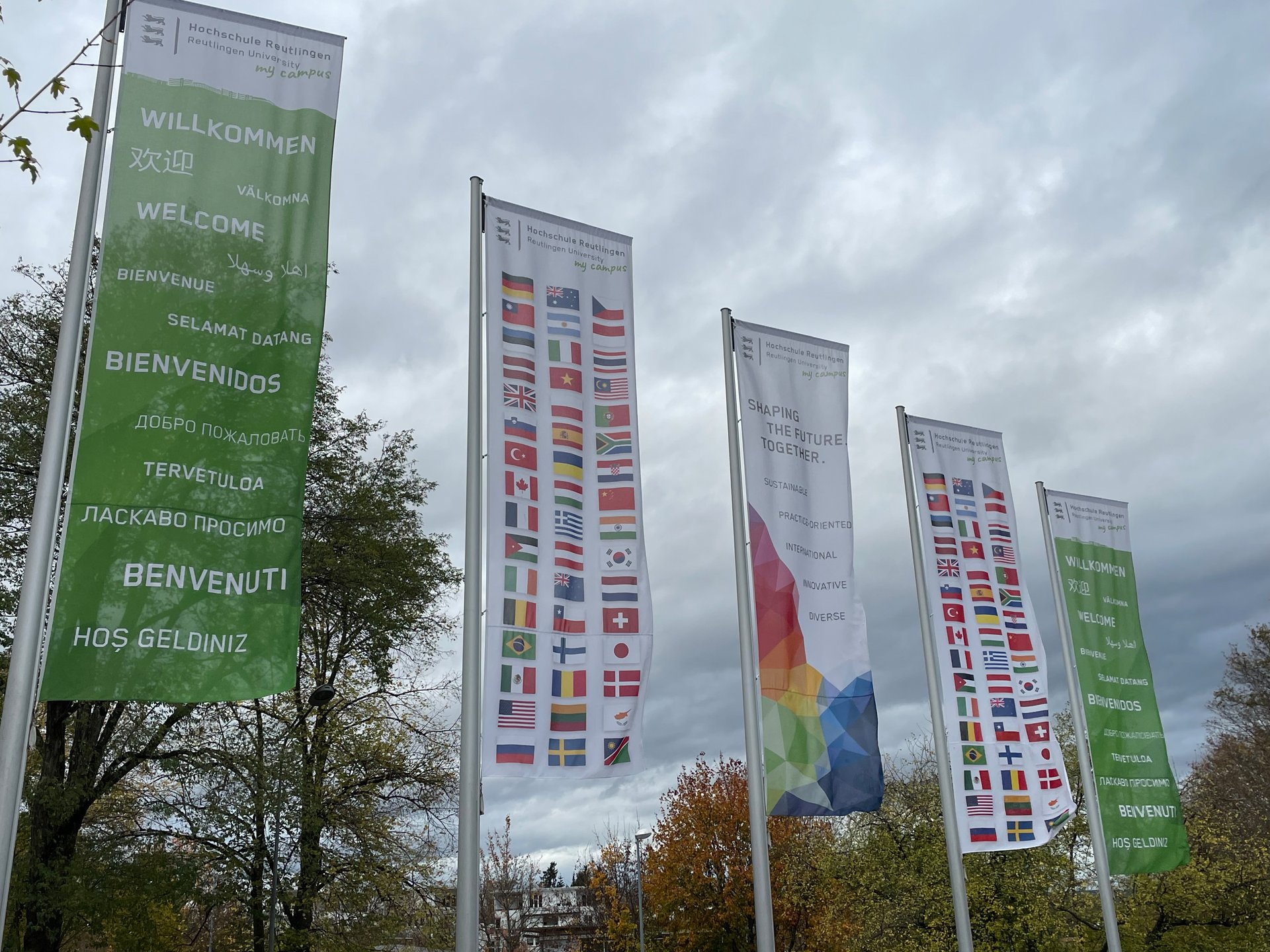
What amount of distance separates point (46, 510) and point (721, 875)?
109 feet

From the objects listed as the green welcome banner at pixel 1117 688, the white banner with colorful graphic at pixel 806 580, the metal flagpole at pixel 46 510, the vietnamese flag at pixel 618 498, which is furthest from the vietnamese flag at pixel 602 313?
the green welcome banner at pixel 1117 688

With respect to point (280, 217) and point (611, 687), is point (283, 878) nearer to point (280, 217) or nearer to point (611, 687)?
point (611, 687)

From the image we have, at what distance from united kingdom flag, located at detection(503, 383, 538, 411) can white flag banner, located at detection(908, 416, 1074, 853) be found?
7968 millimetres

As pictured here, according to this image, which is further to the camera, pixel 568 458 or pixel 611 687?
pixel 568 458

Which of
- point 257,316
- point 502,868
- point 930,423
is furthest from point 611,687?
point 502,868

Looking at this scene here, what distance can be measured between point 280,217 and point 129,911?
1480 cm

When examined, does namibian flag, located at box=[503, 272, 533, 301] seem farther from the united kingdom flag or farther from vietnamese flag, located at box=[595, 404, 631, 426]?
vietnamese flag, located at box=[595, 404, 631, 426]

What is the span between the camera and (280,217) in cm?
974

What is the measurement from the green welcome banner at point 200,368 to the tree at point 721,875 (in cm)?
3080

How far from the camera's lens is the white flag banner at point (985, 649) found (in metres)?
16.2

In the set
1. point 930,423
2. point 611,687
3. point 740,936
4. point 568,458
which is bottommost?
point 740,936

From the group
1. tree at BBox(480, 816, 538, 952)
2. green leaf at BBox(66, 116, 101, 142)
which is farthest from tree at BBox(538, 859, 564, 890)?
green leaf at BBox(66, 116, 101, 142)

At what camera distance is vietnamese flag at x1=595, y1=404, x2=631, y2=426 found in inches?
499

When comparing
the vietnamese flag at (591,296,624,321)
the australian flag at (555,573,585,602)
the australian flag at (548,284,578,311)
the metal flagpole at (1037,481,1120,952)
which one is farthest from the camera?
the metal flagpole at (1037,481,1120,952)
